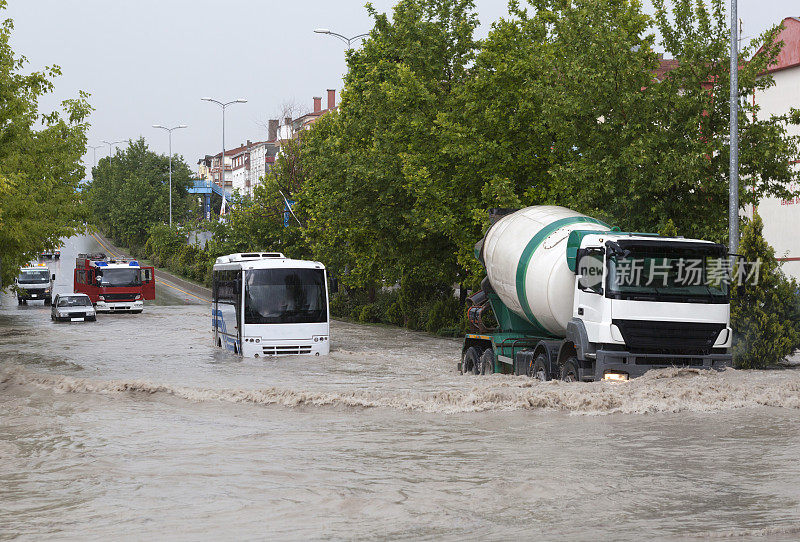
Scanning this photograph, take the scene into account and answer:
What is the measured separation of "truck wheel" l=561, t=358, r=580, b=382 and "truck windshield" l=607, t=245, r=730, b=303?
5.21ft

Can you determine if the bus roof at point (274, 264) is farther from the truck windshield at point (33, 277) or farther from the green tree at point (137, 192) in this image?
the green tree at point (137, 192)

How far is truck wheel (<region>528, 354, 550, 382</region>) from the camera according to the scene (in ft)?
62.0

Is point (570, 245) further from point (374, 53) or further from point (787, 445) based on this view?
point (374, 53)

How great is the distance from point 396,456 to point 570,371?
20.1ft

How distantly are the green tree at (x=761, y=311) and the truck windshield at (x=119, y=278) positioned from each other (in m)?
40.1

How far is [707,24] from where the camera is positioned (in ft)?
82.5

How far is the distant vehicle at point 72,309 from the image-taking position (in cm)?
4819

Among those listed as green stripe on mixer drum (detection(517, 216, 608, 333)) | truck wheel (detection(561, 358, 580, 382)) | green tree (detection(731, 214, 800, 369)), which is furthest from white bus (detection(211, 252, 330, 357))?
green tree (detection(731, 214, 800, 369))

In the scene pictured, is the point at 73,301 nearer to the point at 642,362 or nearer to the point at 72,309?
the point at 72,309

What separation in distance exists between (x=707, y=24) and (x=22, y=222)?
1929 cm

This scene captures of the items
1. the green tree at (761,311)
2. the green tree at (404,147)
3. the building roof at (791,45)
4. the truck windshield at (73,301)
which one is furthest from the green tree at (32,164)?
the building roof at (791,45)

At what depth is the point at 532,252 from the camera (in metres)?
20.0

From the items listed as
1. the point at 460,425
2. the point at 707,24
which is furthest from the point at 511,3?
the point at 460,425

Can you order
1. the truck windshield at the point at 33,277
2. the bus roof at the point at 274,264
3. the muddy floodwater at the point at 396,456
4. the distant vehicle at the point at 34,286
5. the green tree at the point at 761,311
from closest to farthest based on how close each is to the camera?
1. the muddy floodwater at the point at 396,456
2. the green tree at the point at 761,311
3. the bus roof at the point at 274,264
4. the distant vehicle at the point at 34,286
5. the truck windshield at the point at 33,277
